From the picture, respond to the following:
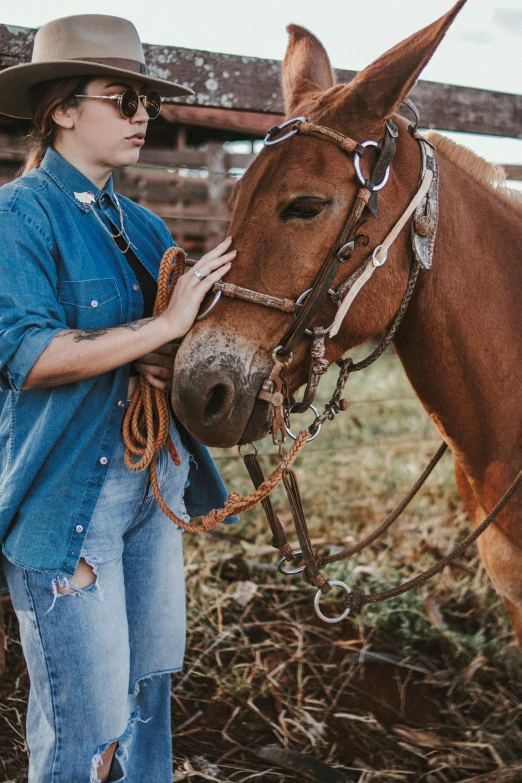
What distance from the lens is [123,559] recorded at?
1.94m

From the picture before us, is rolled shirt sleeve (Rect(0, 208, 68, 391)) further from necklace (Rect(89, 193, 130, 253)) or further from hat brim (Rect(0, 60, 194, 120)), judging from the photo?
hat brim (Rect(0, 60, 194, 120))

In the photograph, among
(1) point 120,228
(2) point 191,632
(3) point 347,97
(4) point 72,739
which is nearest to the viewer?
(4) point 72,739

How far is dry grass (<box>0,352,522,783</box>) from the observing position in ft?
8.68

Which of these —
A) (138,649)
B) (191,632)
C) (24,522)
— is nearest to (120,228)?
(24,522)

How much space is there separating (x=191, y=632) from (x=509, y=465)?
1.88m

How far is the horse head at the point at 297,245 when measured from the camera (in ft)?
5.37

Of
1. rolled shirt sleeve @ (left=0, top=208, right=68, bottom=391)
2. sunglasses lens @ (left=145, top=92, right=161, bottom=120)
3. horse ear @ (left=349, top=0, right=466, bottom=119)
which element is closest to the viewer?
rolled shirt sleeve @ (left=0, top=208, right=68, bottom=391)

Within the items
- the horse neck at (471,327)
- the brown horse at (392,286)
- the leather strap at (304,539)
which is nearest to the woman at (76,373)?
the brown horse at (392,286)

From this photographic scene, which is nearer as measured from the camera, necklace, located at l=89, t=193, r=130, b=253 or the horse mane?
necklace, located at l=89, t=193, r=130, b=253

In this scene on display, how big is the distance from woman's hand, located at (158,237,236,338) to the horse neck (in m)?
0.64

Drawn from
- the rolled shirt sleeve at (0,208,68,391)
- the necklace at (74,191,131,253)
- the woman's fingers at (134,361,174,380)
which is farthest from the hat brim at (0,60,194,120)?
the woman's fingers at (134,361,174,380)

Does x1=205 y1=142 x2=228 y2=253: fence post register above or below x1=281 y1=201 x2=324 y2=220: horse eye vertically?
above

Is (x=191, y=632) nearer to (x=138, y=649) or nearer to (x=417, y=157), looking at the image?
(x=138, y=649)

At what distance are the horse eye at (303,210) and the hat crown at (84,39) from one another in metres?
0.62
